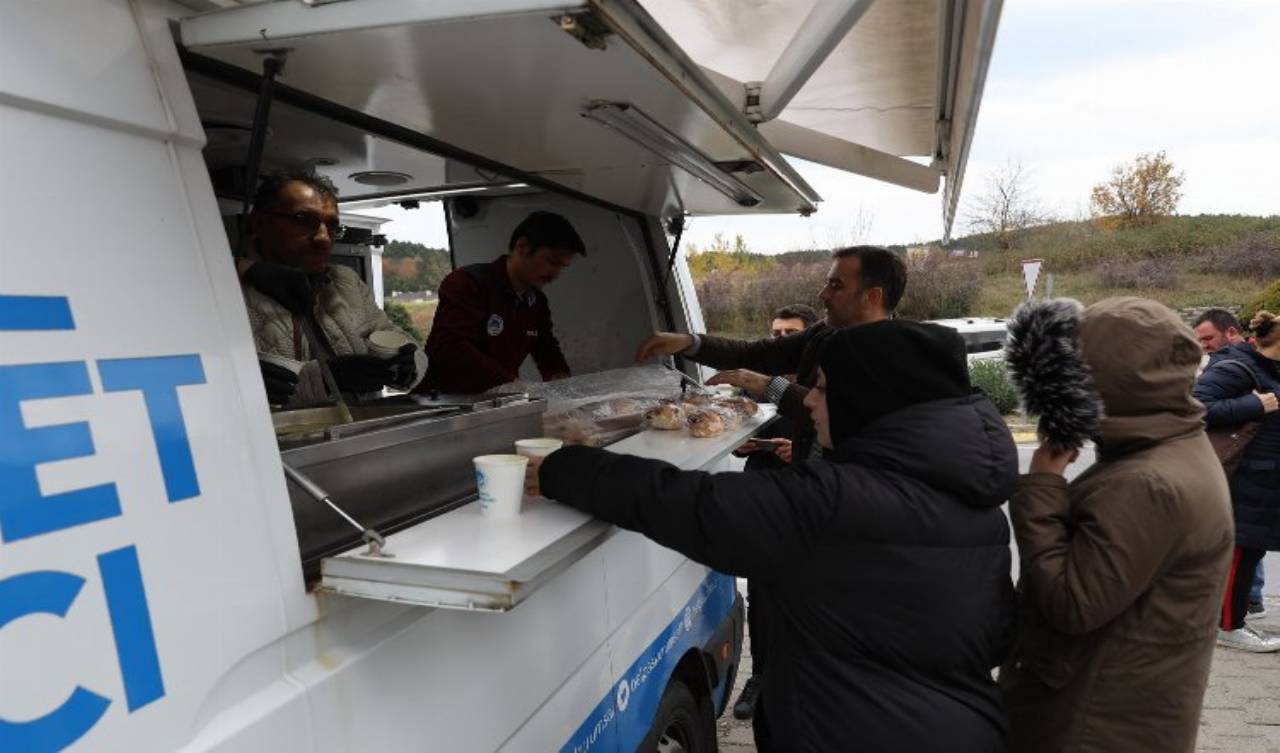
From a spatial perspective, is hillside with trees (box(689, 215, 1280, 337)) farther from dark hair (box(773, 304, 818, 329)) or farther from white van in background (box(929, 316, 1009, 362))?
dark hair (box(773, 304, 818, 329))

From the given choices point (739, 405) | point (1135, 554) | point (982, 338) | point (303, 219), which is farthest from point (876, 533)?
point (982, 338)

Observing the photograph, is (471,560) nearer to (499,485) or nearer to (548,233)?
(499,485)

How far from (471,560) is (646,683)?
4.11 ft

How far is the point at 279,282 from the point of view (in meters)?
1.94

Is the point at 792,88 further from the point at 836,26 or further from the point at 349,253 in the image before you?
the point at 349,253

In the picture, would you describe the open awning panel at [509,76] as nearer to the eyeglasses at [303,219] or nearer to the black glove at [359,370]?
the eyeglasses at [303,219]

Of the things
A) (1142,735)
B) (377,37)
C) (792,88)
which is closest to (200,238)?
(377,37)

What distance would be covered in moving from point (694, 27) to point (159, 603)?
8.78ft

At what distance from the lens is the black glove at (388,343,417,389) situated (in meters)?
2.11

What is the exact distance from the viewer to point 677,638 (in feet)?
8.32

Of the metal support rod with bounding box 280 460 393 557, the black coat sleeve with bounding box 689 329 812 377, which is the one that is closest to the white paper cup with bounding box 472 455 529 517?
the metal support rod with bounding box 280 460 393 557

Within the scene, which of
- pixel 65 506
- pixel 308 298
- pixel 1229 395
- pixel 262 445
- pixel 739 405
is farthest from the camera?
pixel 1229 395

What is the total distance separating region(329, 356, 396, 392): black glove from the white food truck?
82mm

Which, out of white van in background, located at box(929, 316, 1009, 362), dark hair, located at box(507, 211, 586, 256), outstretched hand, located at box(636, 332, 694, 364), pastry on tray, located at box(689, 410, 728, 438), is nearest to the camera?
pastry on tray, located at box(689, 410, 728, 438)
